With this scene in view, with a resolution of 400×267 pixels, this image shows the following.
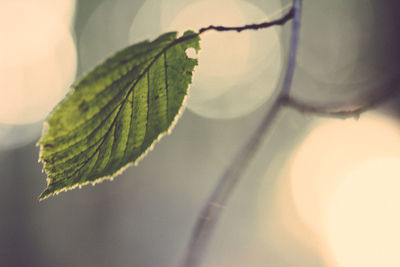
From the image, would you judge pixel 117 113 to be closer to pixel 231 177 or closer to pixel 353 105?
pixel 231 177

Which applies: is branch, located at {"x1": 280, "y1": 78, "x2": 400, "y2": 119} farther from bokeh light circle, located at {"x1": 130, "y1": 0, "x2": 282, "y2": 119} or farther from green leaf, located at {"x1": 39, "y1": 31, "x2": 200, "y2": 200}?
bokeh light circle, located at {"x1": 130, "y1": 0, "x2": 282, "y2": 119}

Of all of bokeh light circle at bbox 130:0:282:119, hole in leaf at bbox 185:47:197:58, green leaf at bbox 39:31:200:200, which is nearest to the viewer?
green leaf at bbox 39:31:200:200

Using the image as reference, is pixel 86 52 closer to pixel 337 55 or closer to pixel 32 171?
pixel 32 171

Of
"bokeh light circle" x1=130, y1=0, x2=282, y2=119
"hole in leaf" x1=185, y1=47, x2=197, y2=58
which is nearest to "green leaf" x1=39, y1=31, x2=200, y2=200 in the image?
"hole in leaf" x1=185, y1=47, x2=197, y2=58

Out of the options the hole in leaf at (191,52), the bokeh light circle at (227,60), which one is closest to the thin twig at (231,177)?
the hole in leaf at (191,52)

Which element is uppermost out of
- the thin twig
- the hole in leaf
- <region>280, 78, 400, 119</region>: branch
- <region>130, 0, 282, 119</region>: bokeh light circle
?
<region>130, 0, 282, 119</region>: bokeh light circle

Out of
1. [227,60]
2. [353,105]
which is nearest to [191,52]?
[353,105]

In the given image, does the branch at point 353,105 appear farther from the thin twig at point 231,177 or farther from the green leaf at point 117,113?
the green leaf at point 117,113
